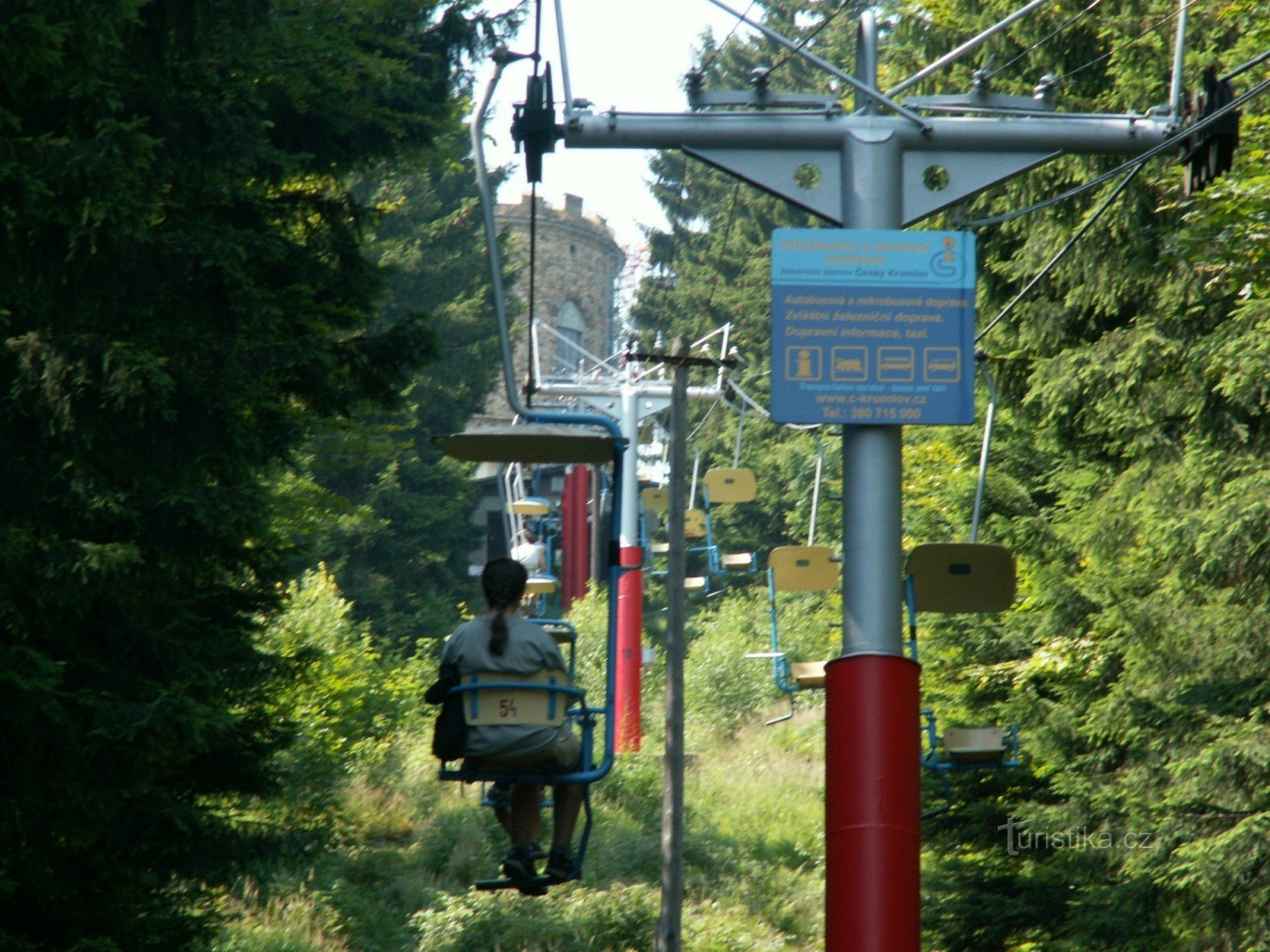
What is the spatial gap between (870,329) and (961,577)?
2926 millimetres

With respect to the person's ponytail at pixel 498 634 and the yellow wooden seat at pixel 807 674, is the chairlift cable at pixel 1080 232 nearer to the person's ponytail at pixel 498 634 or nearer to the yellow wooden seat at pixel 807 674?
the person's ponytail at pixel 498 634

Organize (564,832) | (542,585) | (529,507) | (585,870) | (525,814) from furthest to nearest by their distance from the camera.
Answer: (529,507) < (585,870) < (542,585) < (525,814) < (564,832)

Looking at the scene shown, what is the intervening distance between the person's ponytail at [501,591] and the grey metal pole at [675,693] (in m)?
9.46

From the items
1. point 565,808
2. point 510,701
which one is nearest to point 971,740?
point 565,808

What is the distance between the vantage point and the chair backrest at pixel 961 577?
10.2m

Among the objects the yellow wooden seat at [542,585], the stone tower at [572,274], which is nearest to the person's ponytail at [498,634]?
the yellow wooden seat at [542,585]

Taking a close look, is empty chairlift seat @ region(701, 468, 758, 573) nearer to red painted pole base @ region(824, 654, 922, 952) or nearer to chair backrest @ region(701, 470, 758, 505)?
chair backrest @ region(701, 470, 758, 505)

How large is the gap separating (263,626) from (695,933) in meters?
9.48

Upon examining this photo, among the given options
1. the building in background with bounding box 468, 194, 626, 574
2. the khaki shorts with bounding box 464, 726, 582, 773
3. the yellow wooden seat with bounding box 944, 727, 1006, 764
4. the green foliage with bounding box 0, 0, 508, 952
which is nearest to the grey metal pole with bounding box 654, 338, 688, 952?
the green foliage with bounding box 0, 0, 508, 952

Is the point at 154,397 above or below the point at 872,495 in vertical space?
above

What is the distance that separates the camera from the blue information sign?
7688 mm

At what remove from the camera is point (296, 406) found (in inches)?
501

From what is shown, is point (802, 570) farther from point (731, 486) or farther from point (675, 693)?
point (731, 486)

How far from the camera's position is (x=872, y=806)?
7.43m
